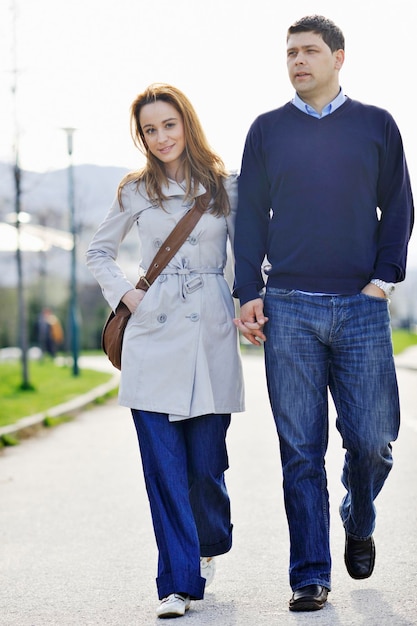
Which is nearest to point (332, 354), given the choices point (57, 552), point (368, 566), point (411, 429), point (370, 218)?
point (370, 218)

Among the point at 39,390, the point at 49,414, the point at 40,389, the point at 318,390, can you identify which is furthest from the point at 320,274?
the point at 40,389

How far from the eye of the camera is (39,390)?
16984mm

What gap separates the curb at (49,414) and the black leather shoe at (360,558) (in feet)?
20.2

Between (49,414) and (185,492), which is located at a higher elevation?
(185,492)

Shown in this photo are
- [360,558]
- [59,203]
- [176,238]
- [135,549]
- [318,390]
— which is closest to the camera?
[318,390]

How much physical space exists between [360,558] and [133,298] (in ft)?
4.61

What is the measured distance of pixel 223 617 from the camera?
427 centimetres

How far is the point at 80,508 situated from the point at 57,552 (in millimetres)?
1274

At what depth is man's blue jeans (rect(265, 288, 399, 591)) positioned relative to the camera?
4.35 m

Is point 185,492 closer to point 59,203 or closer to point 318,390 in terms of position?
point 318,390

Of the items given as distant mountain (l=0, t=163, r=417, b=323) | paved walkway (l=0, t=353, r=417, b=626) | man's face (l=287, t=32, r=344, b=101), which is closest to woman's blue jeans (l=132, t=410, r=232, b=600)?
paved walkway (l=0, t=353, r=417, b=626)

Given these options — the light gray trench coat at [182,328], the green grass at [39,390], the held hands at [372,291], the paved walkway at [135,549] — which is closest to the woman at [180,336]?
the light gray trench coat at [182,328]

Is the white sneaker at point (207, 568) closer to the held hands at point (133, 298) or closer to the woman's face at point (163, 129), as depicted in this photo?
the held hands at point (133, 298)

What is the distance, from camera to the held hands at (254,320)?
4.39 metres
